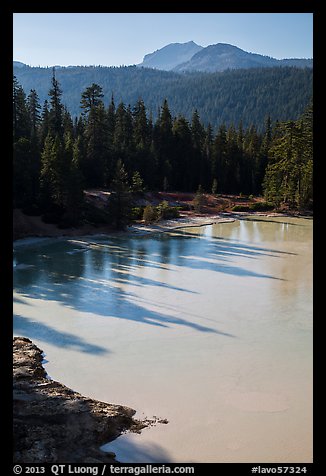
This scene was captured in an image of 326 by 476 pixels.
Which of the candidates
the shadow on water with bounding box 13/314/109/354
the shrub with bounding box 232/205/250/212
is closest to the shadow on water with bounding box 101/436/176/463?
the shadow on water with bounding box 13/314/109/354

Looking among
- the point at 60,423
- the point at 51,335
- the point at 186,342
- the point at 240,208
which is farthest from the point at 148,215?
the point at 60,423

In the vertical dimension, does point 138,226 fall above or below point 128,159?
below

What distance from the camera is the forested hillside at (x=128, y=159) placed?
107ft

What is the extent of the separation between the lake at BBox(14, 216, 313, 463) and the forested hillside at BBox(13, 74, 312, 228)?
9.38 meters

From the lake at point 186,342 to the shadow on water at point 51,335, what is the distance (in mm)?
34

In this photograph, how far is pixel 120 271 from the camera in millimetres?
20688

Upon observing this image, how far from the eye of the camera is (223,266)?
71.6 ft

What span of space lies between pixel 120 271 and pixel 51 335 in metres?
8.41

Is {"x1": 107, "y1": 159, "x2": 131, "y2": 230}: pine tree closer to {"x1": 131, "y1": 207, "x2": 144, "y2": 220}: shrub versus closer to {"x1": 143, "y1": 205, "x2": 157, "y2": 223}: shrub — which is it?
{"x1": 143, "y1": 205, "x2": 157, "y2": 223}: shrub
